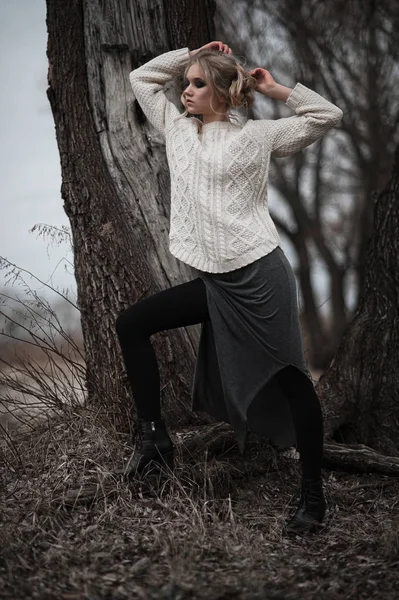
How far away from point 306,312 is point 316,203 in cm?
150

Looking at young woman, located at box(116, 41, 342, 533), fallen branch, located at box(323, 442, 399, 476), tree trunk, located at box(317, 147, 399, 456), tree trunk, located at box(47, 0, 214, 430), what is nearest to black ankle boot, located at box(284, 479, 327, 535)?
young woman, located at box(116, 41, 342, 533)

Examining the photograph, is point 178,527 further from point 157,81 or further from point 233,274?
point 157,81

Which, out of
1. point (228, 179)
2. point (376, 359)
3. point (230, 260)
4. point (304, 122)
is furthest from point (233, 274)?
point (376, 359)

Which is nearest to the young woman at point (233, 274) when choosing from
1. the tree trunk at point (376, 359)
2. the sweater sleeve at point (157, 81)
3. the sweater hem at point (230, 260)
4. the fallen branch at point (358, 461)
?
the sweater hem at point (230, 260)

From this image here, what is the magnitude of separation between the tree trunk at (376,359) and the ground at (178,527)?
1.97 feet

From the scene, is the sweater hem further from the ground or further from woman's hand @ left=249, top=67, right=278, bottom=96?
the ground

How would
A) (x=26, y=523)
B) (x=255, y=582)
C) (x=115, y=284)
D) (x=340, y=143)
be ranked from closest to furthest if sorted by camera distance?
(x=255, y=582) → (x=26, y=523) → (x=115, y=284) → (x=340, y=143)

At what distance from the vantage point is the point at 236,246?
3.59m

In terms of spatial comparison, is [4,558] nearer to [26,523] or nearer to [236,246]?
[26,523]

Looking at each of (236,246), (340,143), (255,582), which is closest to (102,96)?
(236,246)

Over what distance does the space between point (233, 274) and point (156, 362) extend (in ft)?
1.76

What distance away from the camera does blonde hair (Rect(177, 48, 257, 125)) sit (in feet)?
11.9

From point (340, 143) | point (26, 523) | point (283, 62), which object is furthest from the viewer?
point (340, 143)

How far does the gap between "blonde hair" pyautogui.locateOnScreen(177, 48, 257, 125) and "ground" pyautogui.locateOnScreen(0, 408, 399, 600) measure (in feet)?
5.80
